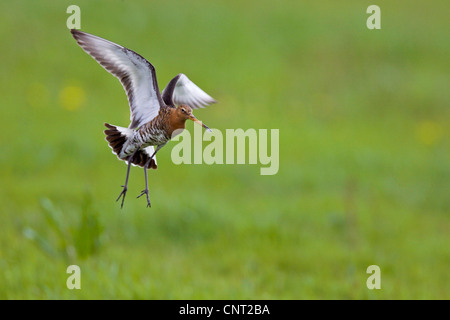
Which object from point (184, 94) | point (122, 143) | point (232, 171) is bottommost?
point (122, 143)

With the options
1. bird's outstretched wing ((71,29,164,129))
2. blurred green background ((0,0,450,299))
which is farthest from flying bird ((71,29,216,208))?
blurred green background ((0,0,450,299))

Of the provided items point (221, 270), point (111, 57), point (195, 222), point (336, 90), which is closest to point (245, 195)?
point (195, 222)

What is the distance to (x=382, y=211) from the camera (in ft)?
34.0

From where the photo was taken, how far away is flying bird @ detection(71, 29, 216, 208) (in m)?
1.44

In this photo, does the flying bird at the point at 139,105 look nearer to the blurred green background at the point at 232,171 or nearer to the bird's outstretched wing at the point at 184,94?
the bird's outstretched wing at the point at 184,94

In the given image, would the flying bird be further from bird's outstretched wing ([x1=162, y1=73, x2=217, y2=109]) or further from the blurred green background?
the blurred green background

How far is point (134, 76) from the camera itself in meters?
1.64

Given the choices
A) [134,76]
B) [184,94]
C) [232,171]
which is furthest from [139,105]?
[232,171]

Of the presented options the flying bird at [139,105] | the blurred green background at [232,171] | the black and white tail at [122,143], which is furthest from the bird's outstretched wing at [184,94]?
the blurred green background at [232,171]

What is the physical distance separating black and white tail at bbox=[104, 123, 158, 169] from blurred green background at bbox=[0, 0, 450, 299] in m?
2.55

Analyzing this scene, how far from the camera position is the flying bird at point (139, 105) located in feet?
4.73

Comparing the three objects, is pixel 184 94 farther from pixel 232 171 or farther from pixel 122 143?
pixel 232 171

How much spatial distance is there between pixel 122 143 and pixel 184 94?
0.28 m
